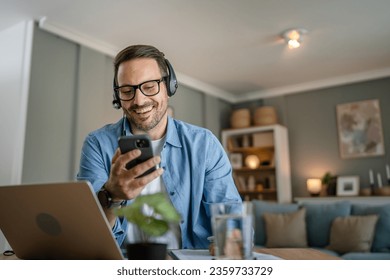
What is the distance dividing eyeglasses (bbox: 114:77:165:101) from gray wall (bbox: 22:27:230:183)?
0.21m

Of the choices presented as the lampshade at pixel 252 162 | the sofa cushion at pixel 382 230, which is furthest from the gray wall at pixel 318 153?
the sofa cushion at pixel 382 230

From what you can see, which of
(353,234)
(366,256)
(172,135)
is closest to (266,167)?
(353,234)

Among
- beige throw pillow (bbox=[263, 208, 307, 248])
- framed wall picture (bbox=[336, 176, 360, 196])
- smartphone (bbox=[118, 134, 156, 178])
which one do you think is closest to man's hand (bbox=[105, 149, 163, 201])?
smartphone (bbox=[118, 134, 156, 178])

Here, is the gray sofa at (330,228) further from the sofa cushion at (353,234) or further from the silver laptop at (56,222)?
the silver laptop at (56,222)

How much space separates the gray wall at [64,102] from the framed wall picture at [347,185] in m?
2.07

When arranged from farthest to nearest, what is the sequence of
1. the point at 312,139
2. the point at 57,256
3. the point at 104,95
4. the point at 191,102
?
1. the point at 312,139
2. the point at 191,102
3. the point at 104,95
4. the point at 57,256

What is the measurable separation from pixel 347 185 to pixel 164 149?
99.7 inches

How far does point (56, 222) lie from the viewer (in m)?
0.52

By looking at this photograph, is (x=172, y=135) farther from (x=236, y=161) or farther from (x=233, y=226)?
(x=236, y=161)

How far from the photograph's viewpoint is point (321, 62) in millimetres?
1102
